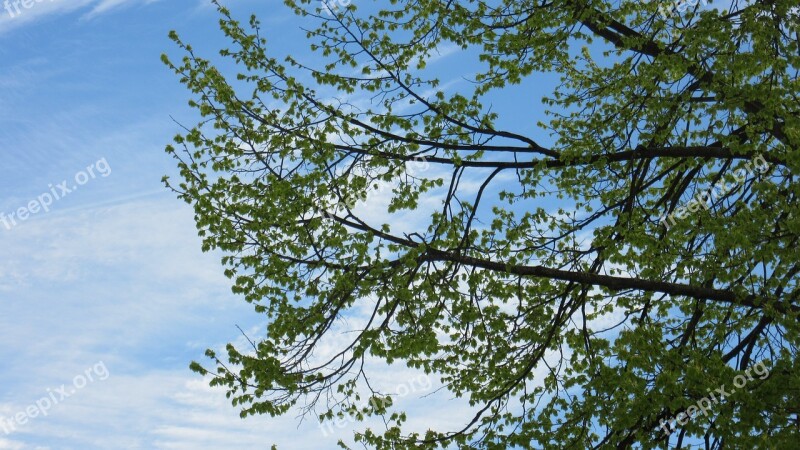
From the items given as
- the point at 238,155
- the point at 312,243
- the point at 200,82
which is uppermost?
the point at 200,82

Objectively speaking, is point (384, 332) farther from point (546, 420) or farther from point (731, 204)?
point (731, 204)

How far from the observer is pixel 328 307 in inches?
381

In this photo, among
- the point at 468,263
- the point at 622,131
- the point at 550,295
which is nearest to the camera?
the point at 468,263

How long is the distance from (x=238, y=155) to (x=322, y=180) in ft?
4.38

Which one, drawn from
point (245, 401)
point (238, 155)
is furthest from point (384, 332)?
point (238, 155)

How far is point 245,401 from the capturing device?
988 centimetres

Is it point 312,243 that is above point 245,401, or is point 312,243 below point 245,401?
above

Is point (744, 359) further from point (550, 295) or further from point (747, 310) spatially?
point (550, 295)

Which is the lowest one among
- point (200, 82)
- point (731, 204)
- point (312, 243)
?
point (312, 243)

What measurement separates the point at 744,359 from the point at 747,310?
3.95ft

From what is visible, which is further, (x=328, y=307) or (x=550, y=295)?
(x=550, y=295)

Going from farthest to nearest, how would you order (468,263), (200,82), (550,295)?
(550,295) < (200,82) < (468,263)

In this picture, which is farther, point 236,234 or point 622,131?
point 622,131

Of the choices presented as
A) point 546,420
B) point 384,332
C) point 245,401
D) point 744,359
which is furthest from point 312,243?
point 744,359
